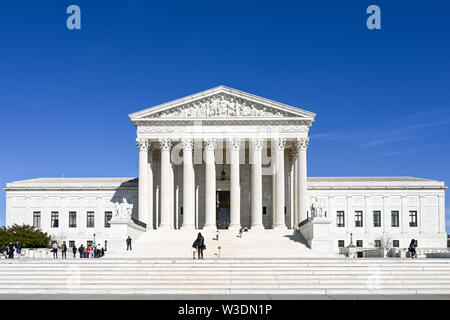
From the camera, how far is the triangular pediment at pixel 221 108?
67.5m

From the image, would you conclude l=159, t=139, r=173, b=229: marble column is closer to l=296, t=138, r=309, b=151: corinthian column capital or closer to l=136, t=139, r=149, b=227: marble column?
l=136, t=139, r=149, b=227: marble column

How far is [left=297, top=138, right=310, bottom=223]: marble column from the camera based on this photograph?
66.9 metres

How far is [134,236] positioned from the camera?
5875 centimetres

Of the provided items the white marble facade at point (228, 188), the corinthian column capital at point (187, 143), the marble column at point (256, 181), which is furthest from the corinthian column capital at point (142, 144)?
the marble column at point (256, 181)

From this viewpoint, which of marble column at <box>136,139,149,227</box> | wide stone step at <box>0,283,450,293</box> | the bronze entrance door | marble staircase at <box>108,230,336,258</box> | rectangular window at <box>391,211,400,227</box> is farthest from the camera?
rectangular window at <box>391,211,400,227</box>

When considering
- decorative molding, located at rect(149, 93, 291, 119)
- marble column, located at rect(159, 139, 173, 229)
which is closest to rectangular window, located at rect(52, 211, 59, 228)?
marble column, located at rect(159, 139, 173, 229)

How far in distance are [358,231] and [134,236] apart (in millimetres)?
34806

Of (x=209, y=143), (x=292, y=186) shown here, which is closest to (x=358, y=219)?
(x=292, y=186)

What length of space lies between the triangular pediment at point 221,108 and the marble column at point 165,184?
325 cm

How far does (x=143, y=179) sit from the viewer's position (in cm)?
6775

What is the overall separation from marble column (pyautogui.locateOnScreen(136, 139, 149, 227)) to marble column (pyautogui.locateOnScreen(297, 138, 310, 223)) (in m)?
17.1

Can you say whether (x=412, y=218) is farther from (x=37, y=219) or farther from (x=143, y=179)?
(x=37, y=219)

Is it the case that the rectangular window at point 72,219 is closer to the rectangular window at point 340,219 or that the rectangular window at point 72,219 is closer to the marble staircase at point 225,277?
the rectangular window at point 340,219

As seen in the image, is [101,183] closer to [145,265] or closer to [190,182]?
[190,182]
